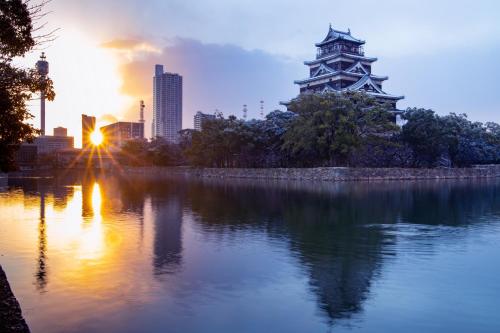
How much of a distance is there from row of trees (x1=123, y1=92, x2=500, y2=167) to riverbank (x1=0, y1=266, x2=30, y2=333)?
45.1 metres

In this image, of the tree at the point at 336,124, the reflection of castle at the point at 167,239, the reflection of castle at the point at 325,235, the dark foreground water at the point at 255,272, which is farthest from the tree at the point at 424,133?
the reflection of castle at the point at 167,239

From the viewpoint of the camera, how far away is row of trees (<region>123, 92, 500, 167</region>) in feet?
174

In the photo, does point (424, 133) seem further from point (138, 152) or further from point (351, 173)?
point (138, 152)

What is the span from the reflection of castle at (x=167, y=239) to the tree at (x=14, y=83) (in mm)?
5001

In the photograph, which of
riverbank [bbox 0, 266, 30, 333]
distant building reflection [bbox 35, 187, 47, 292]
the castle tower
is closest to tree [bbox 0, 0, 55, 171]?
distant building reflection [bbox 35, 187, 47, 292]

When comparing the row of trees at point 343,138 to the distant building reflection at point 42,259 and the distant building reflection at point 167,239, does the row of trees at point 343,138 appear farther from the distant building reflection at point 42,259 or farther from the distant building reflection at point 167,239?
the distant building reflection at point 42,259

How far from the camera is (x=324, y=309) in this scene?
8.76 metres

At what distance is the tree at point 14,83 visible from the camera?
497 inches

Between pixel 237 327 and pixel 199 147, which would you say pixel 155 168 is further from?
pixel 237 327

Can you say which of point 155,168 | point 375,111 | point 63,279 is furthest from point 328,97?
point 155,168

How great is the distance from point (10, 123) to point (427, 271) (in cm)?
1135

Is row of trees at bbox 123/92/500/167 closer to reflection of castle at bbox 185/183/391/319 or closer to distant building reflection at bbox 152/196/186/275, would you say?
reflection of castle at bbox 185/183/391/319

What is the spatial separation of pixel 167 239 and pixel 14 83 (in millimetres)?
6330

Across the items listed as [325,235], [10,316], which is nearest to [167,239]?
[325,235]
